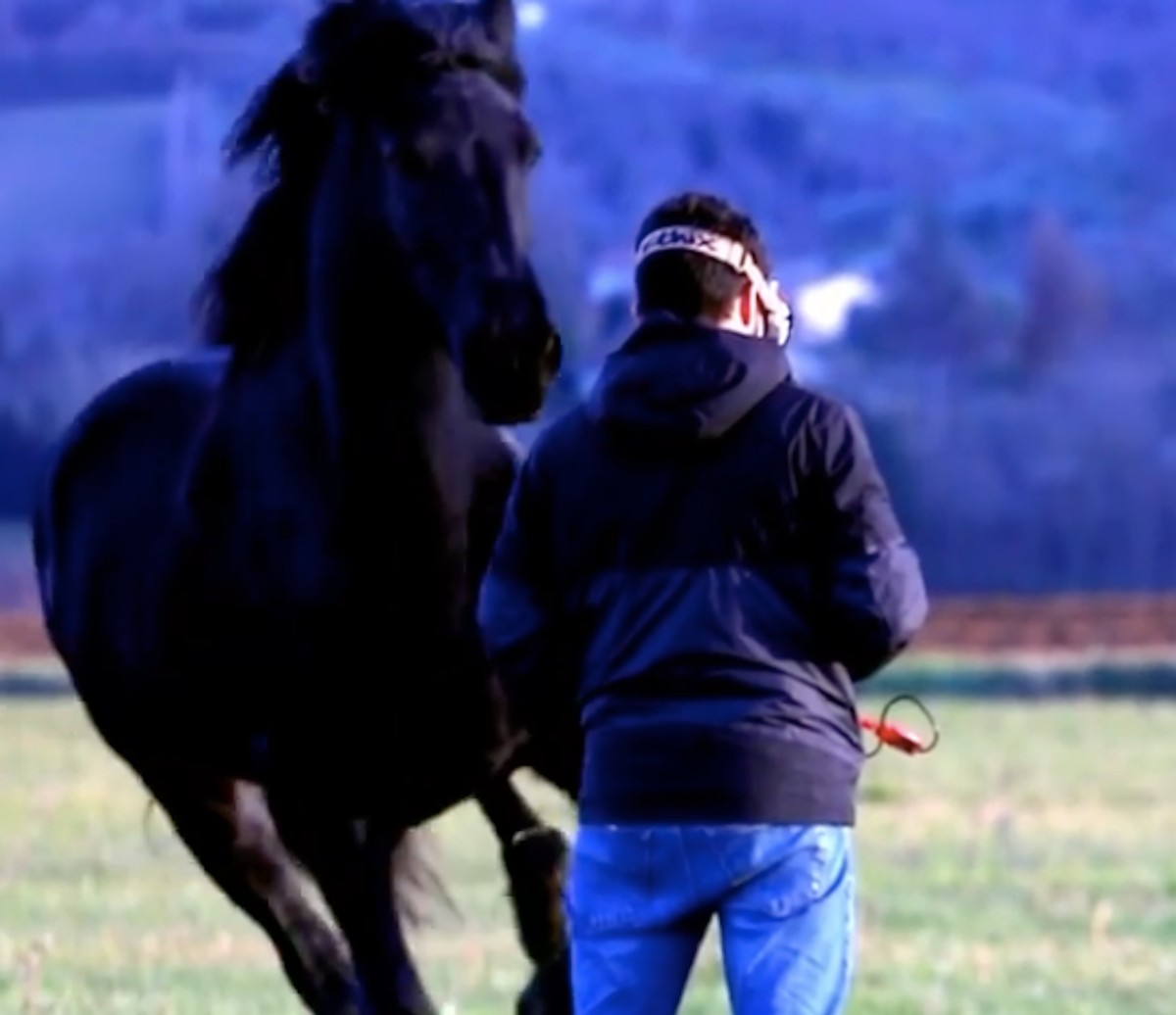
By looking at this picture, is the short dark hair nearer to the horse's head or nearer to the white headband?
the white headband

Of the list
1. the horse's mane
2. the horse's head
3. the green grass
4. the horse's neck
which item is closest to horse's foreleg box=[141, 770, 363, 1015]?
the green grass

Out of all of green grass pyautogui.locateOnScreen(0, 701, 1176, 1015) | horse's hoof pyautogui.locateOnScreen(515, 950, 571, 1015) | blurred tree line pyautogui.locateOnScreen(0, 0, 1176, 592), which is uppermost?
horse's hoof pyautogui.locateOnScreen(515, 950, 571, 1015)

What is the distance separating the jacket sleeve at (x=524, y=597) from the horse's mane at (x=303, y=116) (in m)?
1.51

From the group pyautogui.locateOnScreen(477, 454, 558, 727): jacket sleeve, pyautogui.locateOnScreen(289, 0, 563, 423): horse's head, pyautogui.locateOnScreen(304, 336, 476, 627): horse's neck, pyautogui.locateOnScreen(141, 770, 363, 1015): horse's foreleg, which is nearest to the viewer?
pyautogui.locateOnScreen(477, 454, 558, 727): jacket sleeve

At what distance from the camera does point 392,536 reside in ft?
23.9

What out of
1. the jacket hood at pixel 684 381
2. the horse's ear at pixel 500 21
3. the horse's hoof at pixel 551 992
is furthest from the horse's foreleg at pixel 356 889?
the jacket hood at pixel 684 381

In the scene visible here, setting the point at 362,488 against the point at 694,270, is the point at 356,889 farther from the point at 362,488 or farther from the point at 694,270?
the point at 694,270

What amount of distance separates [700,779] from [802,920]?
0.89 ft

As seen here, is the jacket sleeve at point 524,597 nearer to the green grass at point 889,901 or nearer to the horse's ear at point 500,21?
the horse's ear at point 500,21

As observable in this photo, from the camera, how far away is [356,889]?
24.6 feet

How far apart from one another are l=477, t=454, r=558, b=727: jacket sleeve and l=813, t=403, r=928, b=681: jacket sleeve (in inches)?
18.9

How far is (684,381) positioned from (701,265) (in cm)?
21

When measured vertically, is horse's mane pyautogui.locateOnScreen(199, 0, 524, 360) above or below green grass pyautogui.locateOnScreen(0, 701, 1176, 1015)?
above

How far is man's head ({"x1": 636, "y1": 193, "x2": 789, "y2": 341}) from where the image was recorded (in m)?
5.51
